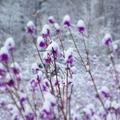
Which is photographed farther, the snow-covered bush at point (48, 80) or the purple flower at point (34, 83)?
the purple flower at point (34, 83)

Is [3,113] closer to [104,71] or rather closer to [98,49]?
[104,71]

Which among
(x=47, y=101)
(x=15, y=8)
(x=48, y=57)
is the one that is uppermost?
(x=15, y=8)

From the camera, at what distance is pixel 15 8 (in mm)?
18969

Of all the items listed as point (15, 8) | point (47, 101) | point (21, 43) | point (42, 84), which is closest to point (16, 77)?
point (47, 101)

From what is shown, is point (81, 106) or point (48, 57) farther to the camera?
point (81, 106)

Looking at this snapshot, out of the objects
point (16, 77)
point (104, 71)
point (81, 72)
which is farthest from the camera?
point (104, 71)

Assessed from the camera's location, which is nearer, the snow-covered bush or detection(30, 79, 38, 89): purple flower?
the snow-covered bush

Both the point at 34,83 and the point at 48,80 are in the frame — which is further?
the point at 34,83

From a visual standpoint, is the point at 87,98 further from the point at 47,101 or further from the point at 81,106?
the point at 47,101

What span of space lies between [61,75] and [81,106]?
118 inches

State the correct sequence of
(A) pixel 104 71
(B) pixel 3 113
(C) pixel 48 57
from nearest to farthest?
(C) pixel 48 57 → (B) pixel 3 113 → (A) pixel 104 71

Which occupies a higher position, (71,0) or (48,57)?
(71,0)

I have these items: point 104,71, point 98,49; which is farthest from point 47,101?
point 98,49

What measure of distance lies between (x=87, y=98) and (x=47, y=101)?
4.02 metres
